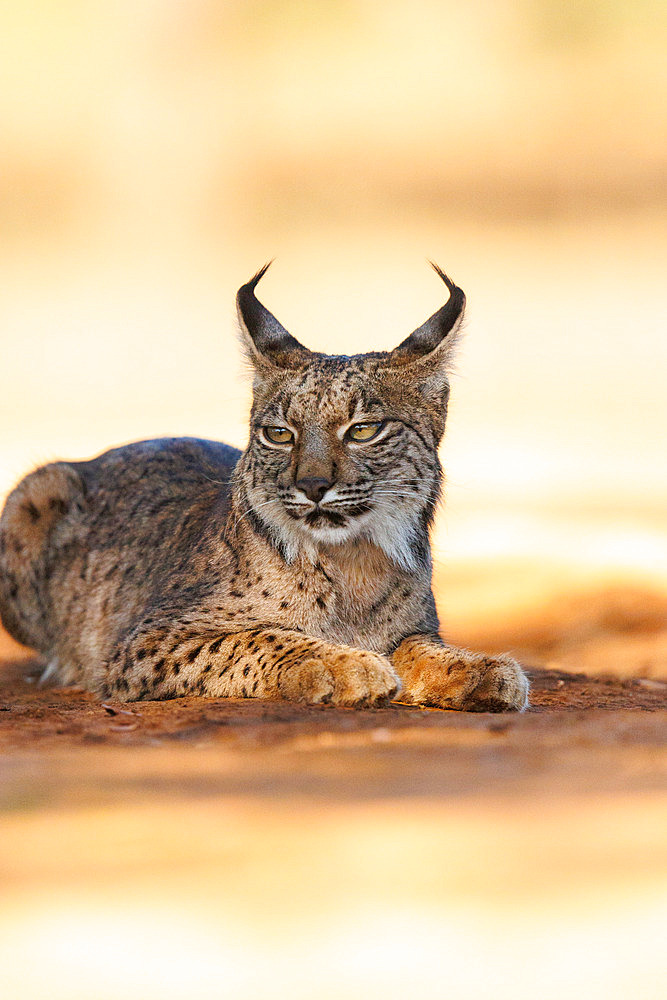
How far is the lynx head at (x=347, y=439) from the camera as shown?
20.2 feet

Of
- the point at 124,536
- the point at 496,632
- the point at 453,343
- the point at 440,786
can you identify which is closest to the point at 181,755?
the point at 440,786

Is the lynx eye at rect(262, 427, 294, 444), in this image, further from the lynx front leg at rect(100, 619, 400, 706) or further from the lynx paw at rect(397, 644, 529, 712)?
the lynx paw at rect(397, 644, 529, 712)

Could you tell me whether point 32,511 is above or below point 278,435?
below

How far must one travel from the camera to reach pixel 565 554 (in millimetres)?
10961

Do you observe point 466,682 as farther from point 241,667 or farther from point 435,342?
point 435,342

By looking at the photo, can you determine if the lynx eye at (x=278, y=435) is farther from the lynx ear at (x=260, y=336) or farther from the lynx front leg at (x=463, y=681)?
the lynx front leg at (x=463, y=681)

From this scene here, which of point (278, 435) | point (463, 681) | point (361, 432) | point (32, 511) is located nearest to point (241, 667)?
point (463, 681)

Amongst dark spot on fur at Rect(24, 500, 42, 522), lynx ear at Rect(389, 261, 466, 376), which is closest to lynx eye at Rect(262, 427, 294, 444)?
lynx ear at Rect(389, 261, 466, 376)

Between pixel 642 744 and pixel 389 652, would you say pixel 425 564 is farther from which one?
pixel 642 744

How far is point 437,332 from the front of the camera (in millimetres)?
→ 6746

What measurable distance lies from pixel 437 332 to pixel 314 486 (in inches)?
49.0

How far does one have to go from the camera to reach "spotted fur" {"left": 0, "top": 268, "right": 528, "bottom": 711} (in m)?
6.07

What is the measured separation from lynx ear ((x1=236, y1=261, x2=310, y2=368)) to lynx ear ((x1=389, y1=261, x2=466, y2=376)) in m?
0.53

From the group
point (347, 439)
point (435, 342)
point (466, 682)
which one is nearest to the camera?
point (466, 682)
